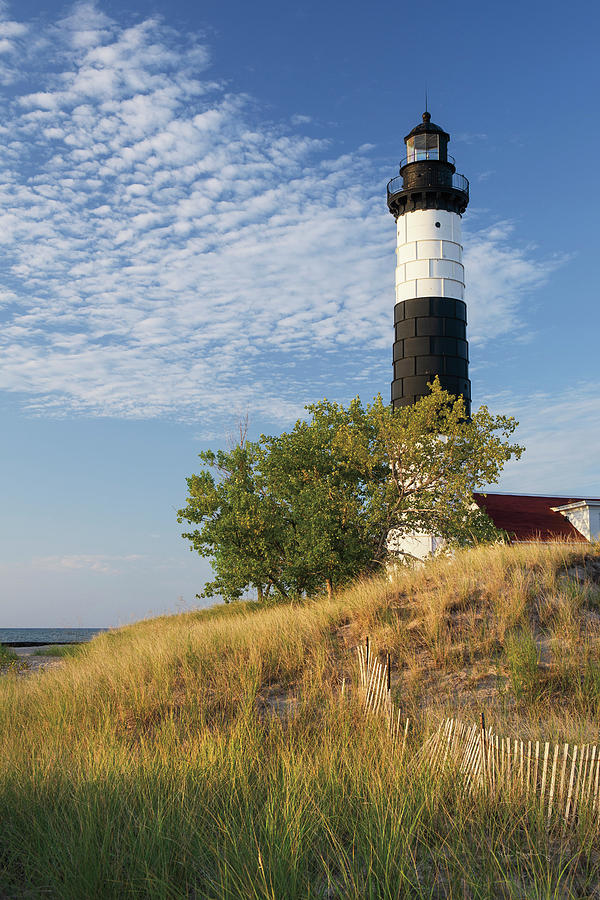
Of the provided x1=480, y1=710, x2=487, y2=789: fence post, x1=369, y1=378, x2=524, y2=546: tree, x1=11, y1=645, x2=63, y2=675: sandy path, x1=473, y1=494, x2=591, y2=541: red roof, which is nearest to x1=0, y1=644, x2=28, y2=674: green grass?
x1=11, y1=645, x2=63, y2=675: sandy path

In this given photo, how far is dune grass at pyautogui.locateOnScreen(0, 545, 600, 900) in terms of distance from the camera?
471 cm

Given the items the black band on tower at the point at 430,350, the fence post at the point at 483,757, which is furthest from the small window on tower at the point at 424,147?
the fence post at the point at 483,757

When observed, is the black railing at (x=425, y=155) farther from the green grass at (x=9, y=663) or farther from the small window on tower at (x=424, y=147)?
the green grass at (x=9, y=663)

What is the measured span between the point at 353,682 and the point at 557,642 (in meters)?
3.17

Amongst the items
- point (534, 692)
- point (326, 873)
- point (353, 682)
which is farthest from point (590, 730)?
point (326, 873)

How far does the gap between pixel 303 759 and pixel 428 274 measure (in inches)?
1109

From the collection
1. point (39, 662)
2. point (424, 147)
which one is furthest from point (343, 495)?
point (424, 147)

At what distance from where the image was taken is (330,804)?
18.2ft

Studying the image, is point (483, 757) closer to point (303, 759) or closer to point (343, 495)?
point (303, 759)

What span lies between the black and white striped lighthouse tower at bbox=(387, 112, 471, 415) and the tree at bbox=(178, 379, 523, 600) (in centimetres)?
867

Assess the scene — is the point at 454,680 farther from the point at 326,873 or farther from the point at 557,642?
the point at 326,873

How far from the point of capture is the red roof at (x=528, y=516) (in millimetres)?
29875

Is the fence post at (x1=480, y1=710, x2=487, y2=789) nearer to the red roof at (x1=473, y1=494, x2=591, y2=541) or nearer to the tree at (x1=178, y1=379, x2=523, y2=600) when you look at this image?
the tree at (x1=178, y1=379, x2=523, y2=600)

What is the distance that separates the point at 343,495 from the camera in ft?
71.1
